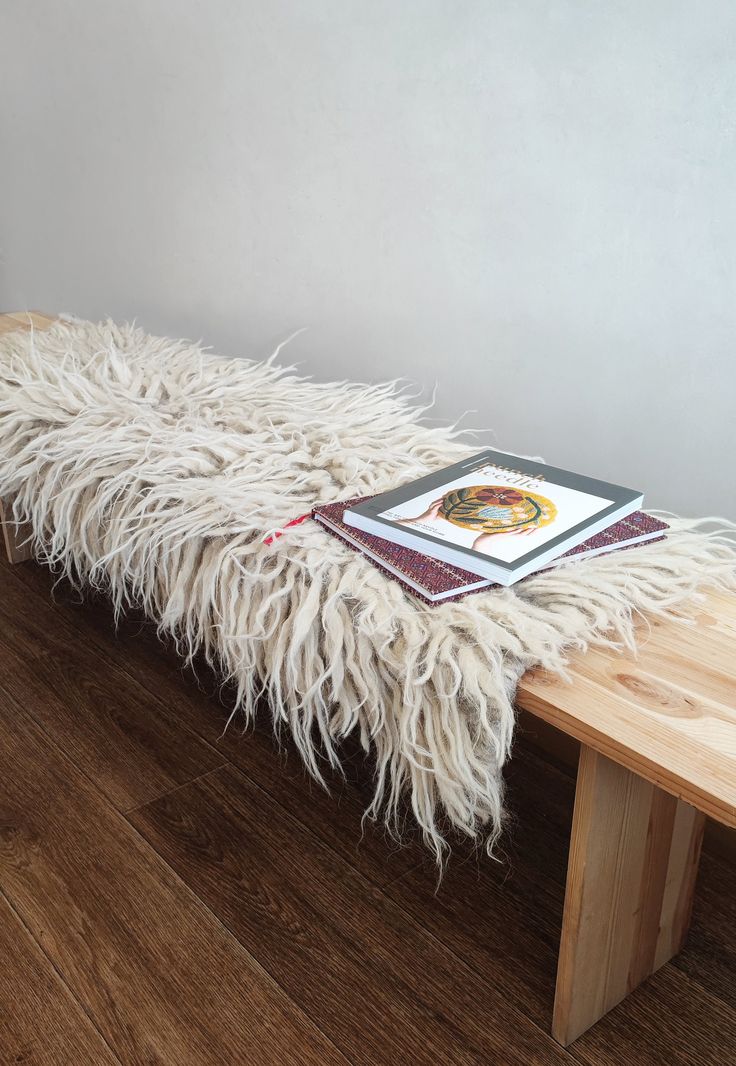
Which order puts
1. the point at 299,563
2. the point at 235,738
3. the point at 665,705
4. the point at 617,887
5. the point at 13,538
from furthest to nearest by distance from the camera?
the point at 13,538 < the point at 235,738 < the point at 299,563 < the point at 617,887 < the point at 665,705

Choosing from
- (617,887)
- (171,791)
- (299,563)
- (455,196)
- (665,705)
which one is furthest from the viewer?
(455,196)

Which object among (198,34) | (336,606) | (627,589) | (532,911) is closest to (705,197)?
(627,589)

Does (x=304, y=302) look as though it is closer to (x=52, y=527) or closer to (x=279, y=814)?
A: (x=52, y=527)

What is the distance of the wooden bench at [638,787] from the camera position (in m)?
0.64

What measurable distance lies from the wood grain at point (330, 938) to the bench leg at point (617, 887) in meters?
0.07

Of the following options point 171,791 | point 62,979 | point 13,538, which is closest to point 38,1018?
point 62,979

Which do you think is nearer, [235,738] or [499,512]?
[499,512]

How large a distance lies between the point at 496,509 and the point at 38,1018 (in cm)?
64

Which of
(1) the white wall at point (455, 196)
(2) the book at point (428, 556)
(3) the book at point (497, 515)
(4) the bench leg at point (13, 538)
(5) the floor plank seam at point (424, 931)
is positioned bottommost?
(5) the floor plank seam at point (424, 931)

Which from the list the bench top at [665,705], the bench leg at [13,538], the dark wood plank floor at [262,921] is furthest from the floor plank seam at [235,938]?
the bench leg at [13,538]

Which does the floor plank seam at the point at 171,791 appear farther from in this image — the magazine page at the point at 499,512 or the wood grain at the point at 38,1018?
the magazine page at the point at 499,512

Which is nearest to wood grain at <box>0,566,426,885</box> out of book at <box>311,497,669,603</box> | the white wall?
book at <box>311,497,669,603</box>

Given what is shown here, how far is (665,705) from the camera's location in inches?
27.0

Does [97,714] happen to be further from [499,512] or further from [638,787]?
[638,787]
